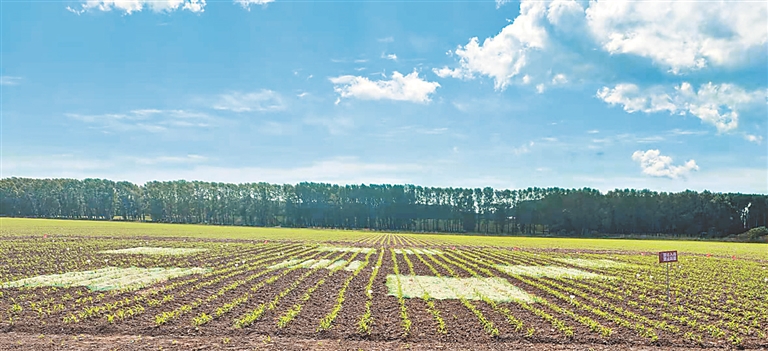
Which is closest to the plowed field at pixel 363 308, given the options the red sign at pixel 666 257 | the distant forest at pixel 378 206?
the red sign at pixel 666 257

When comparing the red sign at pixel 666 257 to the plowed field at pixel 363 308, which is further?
the red sign at pixel 666 257

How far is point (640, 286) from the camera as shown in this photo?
20.9 meters

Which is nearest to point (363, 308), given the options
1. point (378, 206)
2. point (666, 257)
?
point (666, 257)

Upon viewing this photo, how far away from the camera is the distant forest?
124 metres

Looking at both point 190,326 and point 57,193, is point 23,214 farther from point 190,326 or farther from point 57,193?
point 190,326

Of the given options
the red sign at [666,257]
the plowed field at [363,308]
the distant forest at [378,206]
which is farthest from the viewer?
the distant forest at [378,206]

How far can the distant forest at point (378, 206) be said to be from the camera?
124 meters

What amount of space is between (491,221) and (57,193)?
131 m

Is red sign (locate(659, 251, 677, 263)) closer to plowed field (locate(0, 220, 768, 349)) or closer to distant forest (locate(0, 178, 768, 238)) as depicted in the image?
plowed field (locate(0, 220, 768, 349))

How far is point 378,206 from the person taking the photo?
492 ft

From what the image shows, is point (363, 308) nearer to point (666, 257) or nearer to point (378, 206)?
point (666, 257)

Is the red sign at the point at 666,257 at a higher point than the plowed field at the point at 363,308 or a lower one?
higher

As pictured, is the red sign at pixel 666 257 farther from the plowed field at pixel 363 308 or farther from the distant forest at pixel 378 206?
the distant forest at pixel 378 206

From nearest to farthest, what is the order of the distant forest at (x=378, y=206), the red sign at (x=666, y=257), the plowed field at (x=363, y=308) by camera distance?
the plowed field at (x=363, y=308) < the red sign at (x=666, y=257) < the distant forest at (x=378, y=206)
